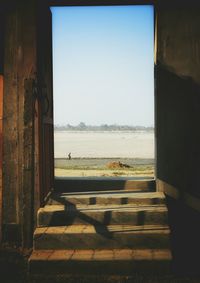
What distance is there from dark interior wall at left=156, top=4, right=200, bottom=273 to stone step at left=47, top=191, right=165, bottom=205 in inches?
15.7

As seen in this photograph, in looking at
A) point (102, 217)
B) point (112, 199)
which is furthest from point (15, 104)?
point (102, 217)

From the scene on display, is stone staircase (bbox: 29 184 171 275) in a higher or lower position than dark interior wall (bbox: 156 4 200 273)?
lower

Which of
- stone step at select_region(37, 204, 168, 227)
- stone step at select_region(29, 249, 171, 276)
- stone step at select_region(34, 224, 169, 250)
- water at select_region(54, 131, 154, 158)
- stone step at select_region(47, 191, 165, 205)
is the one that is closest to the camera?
stone step at select_region(29, 249, 171, 276)

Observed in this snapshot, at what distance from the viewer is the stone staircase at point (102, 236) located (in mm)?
4898

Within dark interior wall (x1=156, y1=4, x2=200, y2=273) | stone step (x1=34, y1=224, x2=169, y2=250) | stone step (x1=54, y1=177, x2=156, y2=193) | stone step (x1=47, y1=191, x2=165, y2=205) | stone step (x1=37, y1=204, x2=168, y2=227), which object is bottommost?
stone step (x1=34, y1=224, x2=169, y2=250)

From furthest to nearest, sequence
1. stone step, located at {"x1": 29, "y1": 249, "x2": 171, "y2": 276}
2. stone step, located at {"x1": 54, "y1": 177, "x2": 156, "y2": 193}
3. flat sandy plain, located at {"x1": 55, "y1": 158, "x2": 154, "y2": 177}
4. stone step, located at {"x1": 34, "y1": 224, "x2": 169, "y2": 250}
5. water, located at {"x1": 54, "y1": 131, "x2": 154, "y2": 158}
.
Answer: water, located at {"x1": 54, "y1": 131, "x2": 154, "y2": 158} < flat sandy plain, located at {"x1": 55, "y1": 158, "x2": 154, "y2": 177} < stone step, located at {"x1": 54, "y1": 177, "x2": 156, "y2": 193} < stone step, located at {"x1": 34, "y1": 224, "x2": 169, "y2": 250} < stone step, located at {"x1": 29, "y1": 249, "x2": 171, "y2": 276}

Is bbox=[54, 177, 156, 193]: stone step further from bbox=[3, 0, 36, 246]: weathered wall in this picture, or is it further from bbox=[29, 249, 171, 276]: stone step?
bbox=[29, 249, 171, 276]: stone step

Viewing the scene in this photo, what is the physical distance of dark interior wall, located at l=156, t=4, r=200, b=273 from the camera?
6.19 metres

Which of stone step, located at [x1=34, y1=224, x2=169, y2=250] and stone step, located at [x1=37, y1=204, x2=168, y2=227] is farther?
stone step, located at [x1=37, y1=204, x2=168, y2=227]

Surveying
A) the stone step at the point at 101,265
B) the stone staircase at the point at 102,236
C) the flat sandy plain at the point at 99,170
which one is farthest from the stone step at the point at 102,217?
the flat sandy plain at the point at 99,170

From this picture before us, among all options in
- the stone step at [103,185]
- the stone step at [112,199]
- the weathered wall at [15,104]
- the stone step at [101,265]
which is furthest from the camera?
the stone step at [103,185]

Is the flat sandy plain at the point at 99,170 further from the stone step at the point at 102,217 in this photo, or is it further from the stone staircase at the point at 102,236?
the stone step at the point at 102,217

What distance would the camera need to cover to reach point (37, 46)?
607 centimetres

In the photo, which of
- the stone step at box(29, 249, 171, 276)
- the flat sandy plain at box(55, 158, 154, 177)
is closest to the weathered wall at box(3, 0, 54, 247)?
the stone step at box(29, 249, 171, 276)
